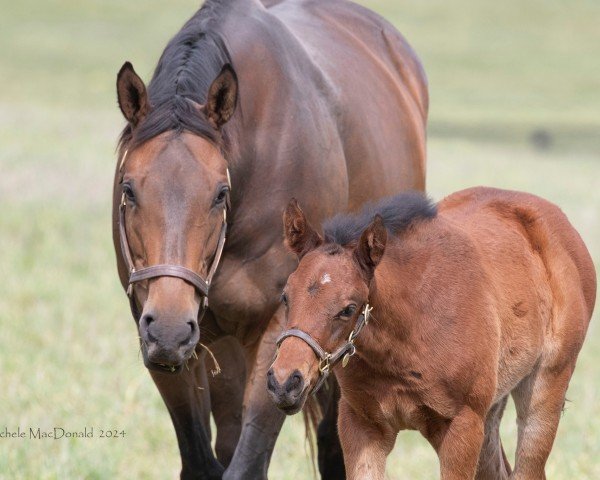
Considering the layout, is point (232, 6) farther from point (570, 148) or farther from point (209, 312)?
point (570, 148)

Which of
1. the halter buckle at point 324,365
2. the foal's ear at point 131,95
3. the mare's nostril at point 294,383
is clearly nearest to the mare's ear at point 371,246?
the halter buckle at point 324,365

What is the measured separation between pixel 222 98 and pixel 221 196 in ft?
1.24

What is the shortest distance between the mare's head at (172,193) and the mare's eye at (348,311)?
1.90 ft

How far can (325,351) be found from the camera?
3594 mm

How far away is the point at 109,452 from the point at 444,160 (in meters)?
16.7

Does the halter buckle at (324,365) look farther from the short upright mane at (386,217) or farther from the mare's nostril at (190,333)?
the mare's nostril at (190,333)

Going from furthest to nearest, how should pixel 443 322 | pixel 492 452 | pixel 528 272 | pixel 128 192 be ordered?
pixel 492 452 → pixel 528 272 → pixel 128 192 → pixel 443 322

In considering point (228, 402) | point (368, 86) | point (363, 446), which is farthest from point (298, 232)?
point (368, 86)

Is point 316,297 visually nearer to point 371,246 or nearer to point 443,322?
point 371,246

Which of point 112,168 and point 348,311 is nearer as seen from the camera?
point 348,311

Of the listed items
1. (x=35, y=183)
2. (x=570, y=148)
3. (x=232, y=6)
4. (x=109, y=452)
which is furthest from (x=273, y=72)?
(x=570, y=148)

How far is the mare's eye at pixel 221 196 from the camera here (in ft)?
14.1

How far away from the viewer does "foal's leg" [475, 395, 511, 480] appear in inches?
187

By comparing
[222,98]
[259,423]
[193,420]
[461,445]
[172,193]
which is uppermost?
[222,98]
